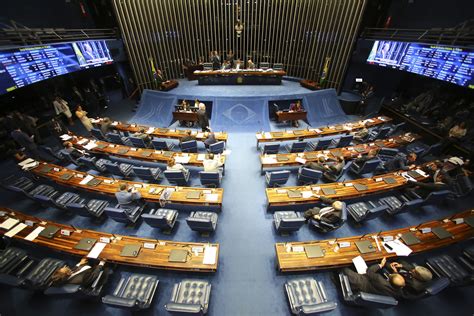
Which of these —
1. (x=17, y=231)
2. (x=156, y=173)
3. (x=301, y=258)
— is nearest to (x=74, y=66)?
(x=156, y=173)

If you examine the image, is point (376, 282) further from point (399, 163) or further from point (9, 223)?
point (9, 223)

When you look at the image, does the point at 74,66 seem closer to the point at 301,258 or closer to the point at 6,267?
the point at 6,267

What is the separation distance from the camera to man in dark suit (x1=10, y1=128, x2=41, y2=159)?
7438 millimetres

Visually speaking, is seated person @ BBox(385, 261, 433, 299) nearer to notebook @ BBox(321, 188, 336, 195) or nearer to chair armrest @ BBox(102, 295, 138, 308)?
notebook @ BBox(321, 188, 336, 195)

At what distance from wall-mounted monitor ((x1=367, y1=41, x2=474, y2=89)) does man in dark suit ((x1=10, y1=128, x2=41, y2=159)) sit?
17.0 metres

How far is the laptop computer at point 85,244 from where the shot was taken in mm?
4250

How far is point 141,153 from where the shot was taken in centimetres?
752

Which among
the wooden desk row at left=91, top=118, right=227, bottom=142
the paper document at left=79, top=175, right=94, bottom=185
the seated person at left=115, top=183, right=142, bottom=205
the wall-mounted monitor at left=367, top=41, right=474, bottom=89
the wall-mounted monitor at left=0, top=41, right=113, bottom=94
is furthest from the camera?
the wooden desk row at left=91, top=118, right=227, bottom=142

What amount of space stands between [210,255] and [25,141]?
8922mm

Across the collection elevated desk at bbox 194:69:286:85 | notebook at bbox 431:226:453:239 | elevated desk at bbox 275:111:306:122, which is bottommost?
notebook at bbox 431:226:453:239

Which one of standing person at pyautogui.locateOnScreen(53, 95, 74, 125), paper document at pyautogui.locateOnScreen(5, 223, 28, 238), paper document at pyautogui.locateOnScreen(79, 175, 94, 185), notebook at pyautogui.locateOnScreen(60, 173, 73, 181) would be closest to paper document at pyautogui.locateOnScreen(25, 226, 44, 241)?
paper document at pyautogui.locateOnScreen(5, 223, 28, 238)

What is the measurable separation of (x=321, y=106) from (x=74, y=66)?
13.6 m

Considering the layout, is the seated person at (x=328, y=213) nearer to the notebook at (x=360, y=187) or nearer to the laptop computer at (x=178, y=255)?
the notebook at (x=360, y=187)

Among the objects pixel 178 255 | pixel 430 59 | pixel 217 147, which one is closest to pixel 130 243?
pixel 178 255
